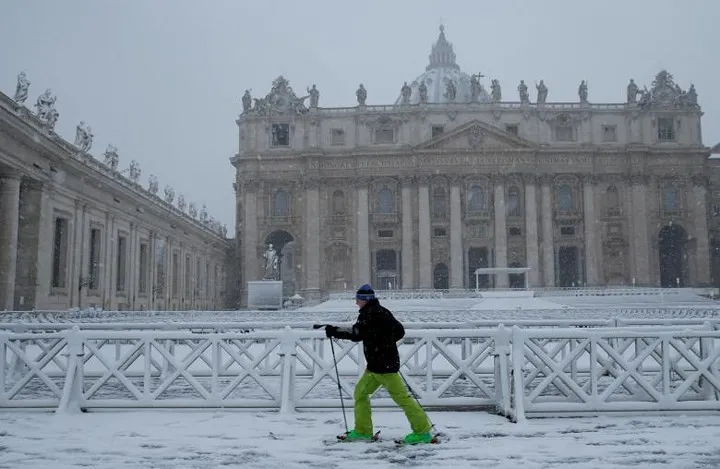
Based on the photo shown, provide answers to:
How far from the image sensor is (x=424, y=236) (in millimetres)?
68750

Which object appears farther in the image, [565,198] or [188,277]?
[565,198]

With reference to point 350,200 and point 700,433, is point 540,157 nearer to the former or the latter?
point 350,200

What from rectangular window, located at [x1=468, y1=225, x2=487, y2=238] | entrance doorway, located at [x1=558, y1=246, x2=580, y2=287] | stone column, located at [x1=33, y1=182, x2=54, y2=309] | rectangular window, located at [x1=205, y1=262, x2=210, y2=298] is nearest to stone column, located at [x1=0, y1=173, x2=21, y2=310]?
stone column, located at [x1=33, y1=182, x2=54, y2=309]

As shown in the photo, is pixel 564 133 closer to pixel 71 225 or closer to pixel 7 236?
pixel 71 225

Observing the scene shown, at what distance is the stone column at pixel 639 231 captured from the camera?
68312 millimetres

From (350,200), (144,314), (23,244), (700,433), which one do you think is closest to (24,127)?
(23,244)

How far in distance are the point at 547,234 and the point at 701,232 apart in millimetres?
15449

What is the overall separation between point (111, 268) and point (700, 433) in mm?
39069

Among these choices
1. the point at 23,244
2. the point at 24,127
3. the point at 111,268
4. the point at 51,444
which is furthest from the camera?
the point at 111,268

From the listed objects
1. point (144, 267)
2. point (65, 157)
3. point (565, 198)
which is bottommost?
point (144, 267)

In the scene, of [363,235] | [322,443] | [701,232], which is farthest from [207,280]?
[322,443]

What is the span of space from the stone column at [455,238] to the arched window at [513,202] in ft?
17.4

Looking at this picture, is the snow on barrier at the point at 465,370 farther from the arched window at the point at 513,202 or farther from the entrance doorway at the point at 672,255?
the entrance doorway at the point at 672,255

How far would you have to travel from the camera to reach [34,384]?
13961 millimetres
